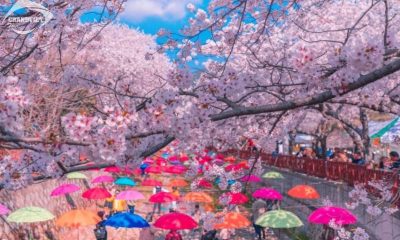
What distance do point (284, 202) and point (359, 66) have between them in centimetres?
1993

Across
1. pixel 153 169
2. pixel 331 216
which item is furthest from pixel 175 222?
pixel 153 169

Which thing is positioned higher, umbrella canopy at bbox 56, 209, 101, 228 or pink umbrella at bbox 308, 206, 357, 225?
pink umbrella at bbox 308, 206, 357, 225

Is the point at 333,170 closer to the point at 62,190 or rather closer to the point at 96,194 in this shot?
the point at 96,194

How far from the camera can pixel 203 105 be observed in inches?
180

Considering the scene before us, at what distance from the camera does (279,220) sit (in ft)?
→ 46.1

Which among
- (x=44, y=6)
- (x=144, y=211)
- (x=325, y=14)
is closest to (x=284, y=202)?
(x=144, y=211)

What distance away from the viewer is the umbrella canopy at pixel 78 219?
14.7 m

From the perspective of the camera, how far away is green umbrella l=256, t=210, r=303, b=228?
13812 mm

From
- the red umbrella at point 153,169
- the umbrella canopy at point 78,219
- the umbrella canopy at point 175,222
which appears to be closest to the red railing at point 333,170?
the umbrella canopy at point 175,222

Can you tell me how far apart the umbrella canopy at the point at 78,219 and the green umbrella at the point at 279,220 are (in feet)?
17.4

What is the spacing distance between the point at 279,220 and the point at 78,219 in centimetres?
637

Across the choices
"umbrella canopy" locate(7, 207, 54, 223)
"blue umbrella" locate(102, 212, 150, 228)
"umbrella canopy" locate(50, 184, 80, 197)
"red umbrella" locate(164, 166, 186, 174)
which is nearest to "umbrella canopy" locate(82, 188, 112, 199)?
"umbrella canopy" locate(50, 184, 80, 197)

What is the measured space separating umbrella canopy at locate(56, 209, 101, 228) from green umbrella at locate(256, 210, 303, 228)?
531 centimetres

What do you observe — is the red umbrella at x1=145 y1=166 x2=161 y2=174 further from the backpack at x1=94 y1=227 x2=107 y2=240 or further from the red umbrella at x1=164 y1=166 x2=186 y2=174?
the backpack at x1=94 y1=227 x2=107 y2=240
